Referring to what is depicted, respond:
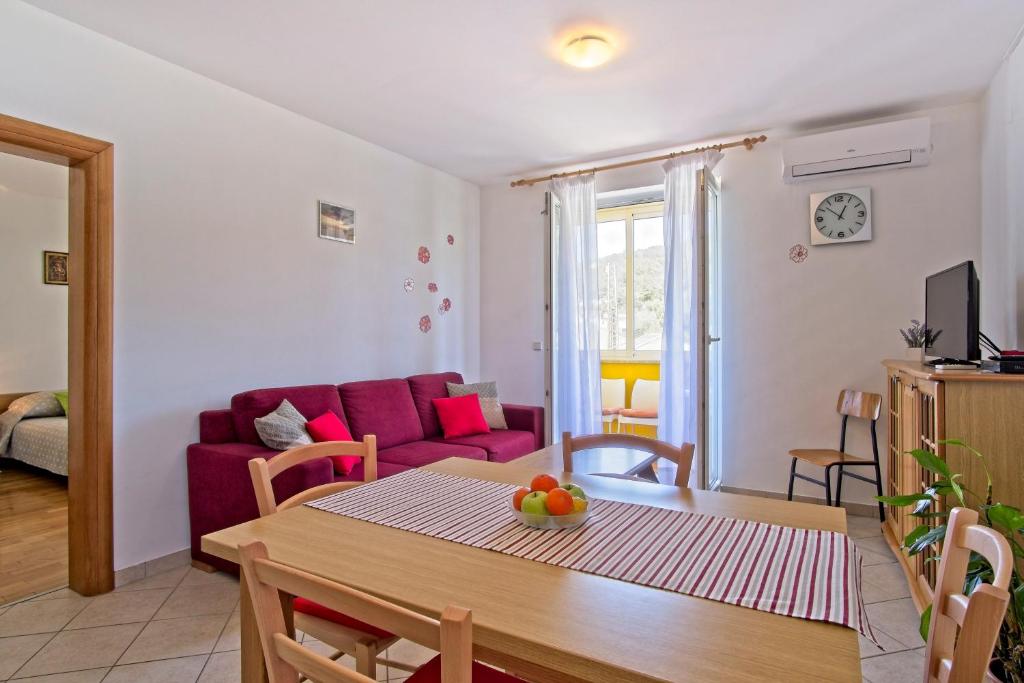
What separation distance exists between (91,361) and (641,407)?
3979mm

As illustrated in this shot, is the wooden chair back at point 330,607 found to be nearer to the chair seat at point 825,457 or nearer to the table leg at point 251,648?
the table leg at point 251,648

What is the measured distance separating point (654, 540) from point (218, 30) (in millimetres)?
2830

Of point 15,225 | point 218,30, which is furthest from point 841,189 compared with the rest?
point 15,225

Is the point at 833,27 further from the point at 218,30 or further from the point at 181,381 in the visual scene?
the point at 181,381

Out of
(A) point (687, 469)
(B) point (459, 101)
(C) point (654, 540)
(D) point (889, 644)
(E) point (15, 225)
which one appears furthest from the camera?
(E) point (15, 225)

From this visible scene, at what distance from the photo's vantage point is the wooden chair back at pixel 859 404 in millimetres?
3502

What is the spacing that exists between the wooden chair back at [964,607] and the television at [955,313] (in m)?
1.67

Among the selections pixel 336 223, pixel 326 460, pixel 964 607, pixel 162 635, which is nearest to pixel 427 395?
pixel 336 223

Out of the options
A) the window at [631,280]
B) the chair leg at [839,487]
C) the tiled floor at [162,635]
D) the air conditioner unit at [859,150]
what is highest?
the air conditioner unit at [859,150]

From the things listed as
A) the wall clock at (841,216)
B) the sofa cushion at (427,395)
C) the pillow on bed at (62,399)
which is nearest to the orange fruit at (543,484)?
the sofa cushion at (427,395)

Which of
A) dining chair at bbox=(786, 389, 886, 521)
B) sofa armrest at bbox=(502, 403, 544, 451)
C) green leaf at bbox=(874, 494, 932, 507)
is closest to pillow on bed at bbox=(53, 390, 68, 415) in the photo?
sofa armrest at bbox=(502, 403, 544, 451)

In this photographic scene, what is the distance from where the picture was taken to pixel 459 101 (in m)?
3.42

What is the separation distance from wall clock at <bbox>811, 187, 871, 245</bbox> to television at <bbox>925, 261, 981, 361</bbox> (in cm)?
81

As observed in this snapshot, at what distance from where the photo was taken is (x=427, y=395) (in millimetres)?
4215
